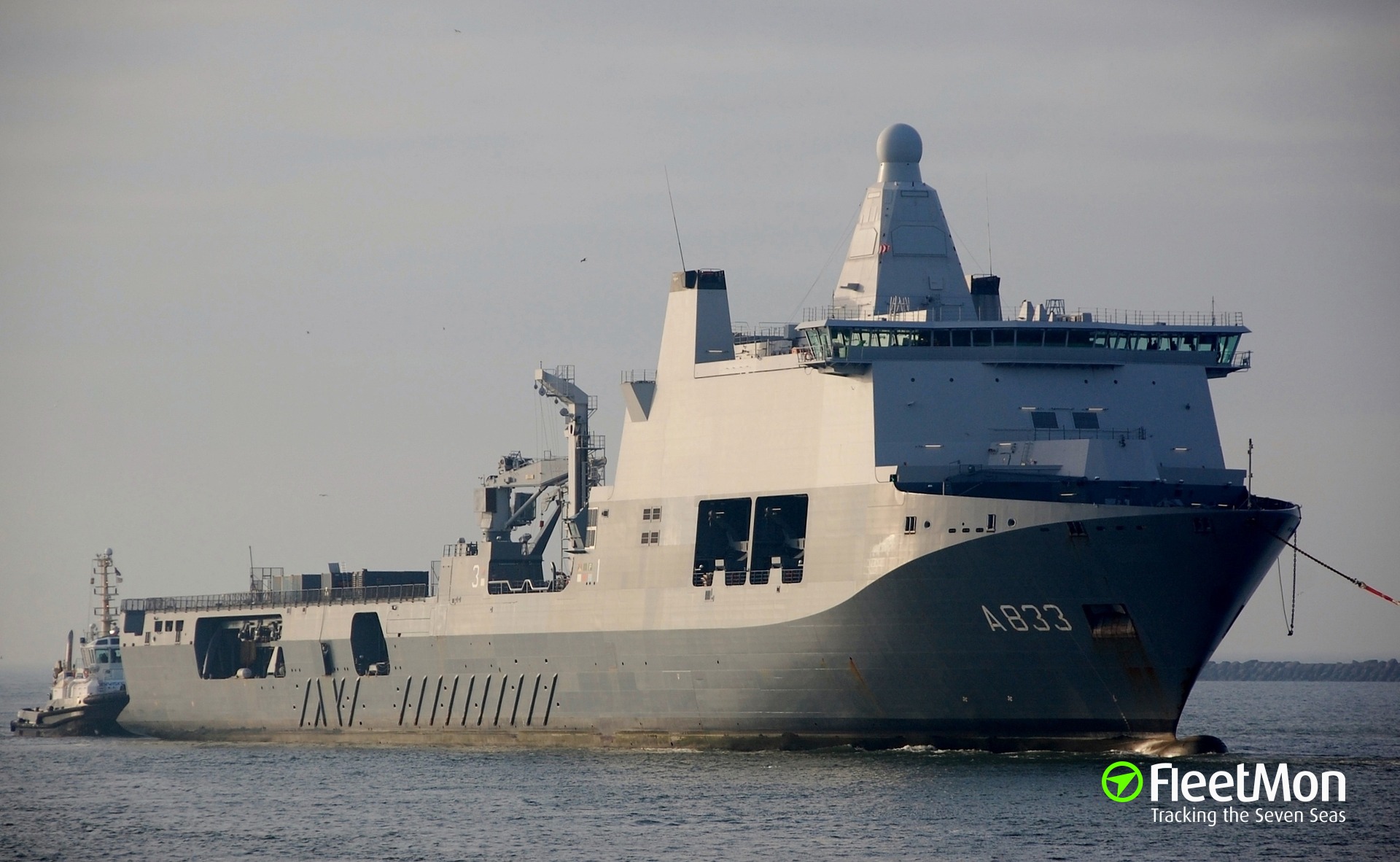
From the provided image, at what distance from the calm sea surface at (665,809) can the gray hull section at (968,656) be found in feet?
2.47

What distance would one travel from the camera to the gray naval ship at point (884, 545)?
4131 cm

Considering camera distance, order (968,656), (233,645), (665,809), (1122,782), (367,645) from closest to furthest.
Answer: (665,809) < (1122,782) < (968,656) < (367,645) < (233,645)

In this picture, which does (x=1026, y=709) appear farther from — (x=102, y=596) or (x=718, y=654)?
(x=102, y=596)

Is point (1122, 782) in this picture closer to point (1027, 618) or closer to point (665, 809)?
point (1027, 618)

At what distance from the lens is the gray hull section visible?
4081cm

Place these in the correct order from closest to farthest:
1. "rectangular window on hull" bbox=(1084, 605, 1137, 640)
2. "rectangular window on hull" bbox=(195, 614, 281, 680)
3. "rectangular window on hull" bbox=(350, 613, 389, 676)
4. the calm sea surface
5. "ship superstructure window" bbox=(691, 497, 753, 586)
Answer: the calm sea surface, "rectangular window on hull" bbox=(1084, 605, 1137, 640), "ship superstructure window" bbox=(691, 497, 753, 586), "rectangular window on hull" bbox=(350, 613, 389, 676), "rectangular window on hull" bbox=(195, 614, 281, 680)

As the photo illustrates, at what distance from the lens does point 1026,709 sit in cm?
4238

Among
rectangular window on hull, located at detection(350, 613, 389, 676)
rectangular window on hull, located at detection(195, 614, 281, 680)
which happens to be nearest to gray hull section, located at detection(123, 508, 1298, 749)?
rectangular window on hull, located at detection(350, 613, 389, 676)

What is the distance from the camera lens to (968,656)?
42281mm

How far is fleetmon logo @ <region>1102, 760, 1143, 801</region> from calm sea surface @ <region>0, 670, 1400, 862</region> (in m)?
0.32

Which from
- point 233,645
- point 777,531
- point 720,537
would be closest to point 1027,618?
point 777,531

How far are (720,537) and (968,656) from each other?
8.33 metres

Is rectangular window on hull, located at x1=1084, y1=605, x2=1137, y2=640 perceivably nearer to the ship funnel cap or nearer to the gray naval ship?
the gray naval ship

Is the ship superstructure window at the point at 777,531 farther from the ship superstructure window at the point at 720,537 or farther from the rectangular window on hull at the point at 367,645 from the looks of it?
the rectangular window on hull at the point at 367,645
